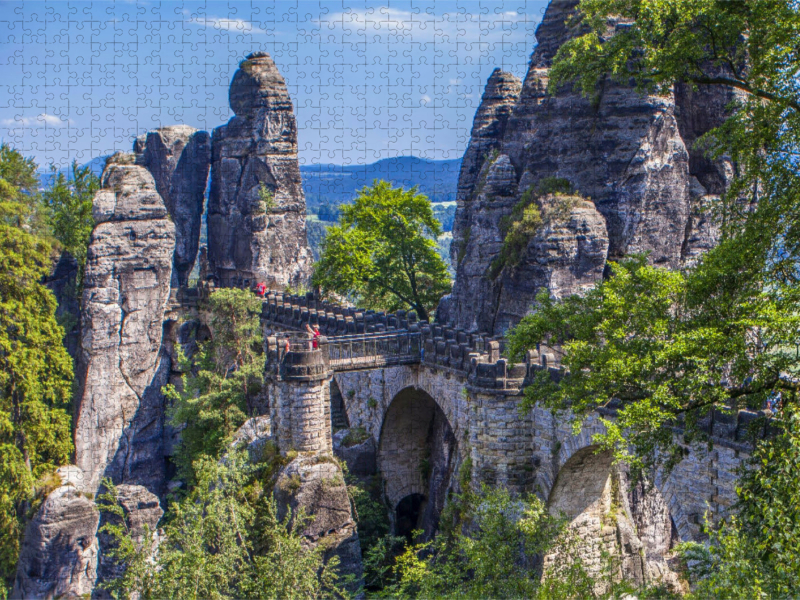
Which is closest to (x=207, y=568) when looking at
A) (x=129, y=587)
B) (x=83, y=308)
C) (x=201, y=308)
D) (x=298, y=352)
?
(x=129, y=587)

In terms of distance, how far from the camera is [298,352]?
27781mm

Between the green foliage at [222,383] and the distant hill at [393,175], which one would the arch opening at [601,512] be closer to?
the green foliage at [222,383]

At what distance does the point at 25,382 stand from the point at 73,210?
18.6m

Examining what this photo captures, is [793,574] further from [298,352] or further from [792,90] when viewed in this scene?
[298,352]

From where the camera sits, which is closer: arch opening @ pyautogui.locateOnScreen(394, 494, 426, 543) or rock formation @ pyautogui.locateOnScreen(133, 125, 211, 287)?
arch opening @ pyautogui.locateOnScreen(394, 494, 426, 543)

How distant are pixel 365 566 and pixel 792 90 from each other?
18087mm

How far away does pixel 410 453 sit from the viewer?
108ft

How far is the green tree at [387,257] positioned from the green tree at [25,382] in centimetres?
1330

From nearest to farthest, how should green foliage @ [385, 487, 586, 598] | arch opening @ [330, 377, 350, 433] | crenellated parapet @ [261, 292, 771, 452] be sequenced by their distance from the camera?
crenellated parapet @ [261, 292, 771, 452] → green foliage @ [385, 487, 586, 598] → arch opening @ [330, 377, 350, 433]

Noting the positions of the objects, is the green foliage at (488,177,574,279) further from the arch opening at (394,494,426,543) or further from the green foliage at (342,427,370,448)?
the arch opening at (394,494,426,543)

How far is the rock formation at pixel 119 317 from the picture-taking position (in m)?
43.6

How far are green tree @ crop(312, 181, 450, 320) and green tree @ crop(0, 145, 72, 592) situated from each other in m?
13.3

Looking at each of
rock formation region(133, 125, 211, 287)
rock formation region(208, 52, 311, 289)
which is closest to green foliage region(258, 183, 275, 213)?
rock formation region(208, 52, 311, 289)

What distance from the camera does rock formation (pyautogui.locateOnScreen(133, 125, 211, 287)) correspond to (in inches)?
2157
